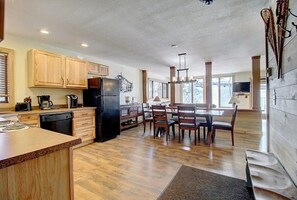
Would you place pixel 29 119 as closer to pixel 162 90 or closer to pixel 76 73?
Result: pixel 76 73

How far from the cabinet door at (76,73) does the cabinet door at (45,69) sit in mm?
142

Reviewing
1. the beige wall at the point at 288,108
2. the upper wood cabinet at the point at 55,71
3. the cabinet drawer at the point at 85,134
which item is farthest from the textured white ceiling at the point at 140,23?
the cabinet drawer at the point at 85,134

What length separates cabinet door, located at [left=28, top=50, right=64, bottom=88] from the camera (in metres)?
3.23

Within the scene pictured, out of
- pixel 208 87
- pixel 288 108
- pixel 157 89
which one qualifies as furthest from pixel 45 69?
pixel 157 89

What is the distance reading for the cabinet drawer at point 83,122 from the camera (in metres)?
3.62

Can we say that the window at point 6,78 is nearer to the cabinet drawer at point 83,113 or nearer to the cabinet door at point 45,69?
the cabinet door at point 45,69

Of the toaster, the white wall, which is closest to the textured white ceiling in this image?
the white wall

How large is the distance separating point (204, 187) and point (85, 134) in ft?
9.66

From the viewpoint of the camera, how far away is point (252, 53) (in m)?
4.66

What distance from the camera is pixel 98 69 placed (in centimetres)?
490

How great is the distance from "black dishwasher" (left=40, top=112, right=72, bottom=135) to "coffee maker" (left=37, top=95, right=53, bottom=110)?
0.43 metres

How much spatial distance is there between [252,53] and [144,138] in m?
4.10

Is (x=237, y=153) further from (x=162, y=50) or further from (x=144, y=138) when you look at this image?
(x=162, y=50)

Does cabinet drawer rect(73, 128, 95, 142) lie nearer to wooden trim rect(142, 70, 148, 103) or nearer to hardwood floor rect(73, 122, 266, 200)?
hardwood floor rect(73, 122, 266, 200)
